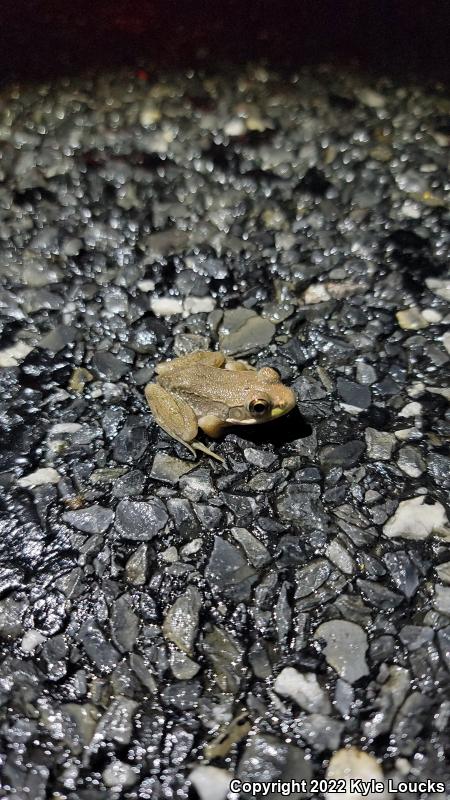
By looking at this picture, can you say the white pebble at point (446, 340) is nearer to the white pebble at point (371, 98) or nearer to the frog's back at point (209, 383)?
the frog's back at point (209, 383)

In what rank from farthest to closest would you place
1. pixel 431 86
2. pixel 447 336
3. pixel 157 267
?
pixel 431 86
pixel 157 267
pixel 447 336

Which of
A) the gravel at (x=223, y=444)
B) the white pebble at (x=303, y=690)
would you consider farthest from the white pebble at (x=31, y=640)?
the white pebble at (x=303, y=690)

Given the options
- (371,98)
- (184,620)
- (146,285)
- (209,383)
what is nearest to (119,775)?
(184,620)

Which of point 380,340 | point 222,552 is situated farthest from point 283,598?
point 380,340

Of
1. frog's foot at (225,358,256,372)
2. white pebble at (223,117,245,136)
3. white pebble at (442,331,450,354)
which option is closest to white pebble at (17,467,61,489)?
frog's foot at (225,358,256,372)

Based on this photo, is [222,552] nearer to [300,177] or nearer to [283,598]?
[283,598]

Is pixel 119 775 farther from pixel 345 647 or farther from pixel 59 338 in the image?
pixel 59 338
